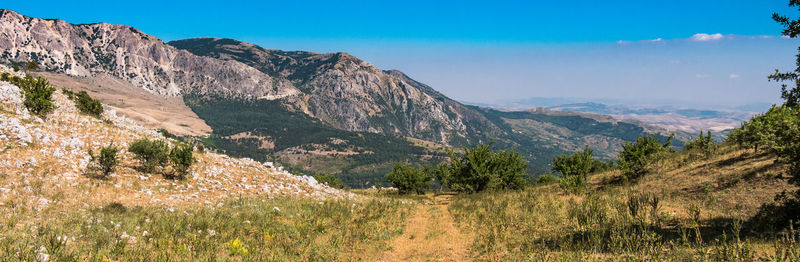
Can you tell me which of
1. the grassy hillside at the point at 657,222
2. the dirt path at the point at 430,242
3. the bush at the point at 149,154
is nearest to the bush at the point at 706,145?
the grassy hillside at the point at 657,222

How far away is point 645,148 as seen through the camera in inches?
1073

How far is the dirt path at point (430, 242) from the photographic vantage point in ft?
38.0

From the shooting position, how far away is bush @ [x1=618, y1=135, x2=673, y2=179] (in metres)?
25.7

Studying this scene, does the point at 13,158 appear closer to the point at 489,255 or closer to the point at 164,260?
the point at 164,260

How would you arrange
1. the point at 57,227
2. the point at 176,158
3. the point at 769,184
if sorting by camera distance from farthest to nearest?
the point at 176,158 < the point at 769,184 < the point at 57,227

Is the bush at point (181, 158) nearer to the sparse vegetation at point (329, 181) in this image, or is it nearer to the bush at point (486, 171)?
the bush at point (486, 171)

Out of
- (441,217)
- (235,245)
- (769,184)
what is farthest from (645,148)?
(235,245)

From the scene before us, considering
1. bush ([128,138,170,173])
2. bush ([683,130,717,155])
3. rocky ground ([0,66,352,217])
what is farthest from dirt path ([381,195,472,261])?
bush ([683,130,717,155])

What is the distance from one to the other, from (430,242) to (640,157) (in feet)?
72.3

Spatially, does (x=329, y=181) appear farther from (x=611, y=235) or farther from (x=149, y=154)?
(x=611, y=235)

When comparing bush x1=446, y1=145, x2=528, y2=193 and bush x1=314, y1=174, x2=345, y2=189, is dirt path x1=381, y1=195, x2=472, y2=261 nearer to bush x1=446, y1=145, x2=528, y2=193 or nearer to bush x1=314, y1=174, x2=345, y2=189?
bush x1=446, y1=145, x2=528, y2=193

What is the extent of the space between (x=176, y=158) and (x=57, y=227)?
11.6m

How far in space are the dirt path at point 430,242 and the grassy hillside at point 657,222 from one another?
2.08ft

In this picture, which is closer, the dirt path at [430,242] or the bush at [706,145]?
the dirt path at [430,242]
